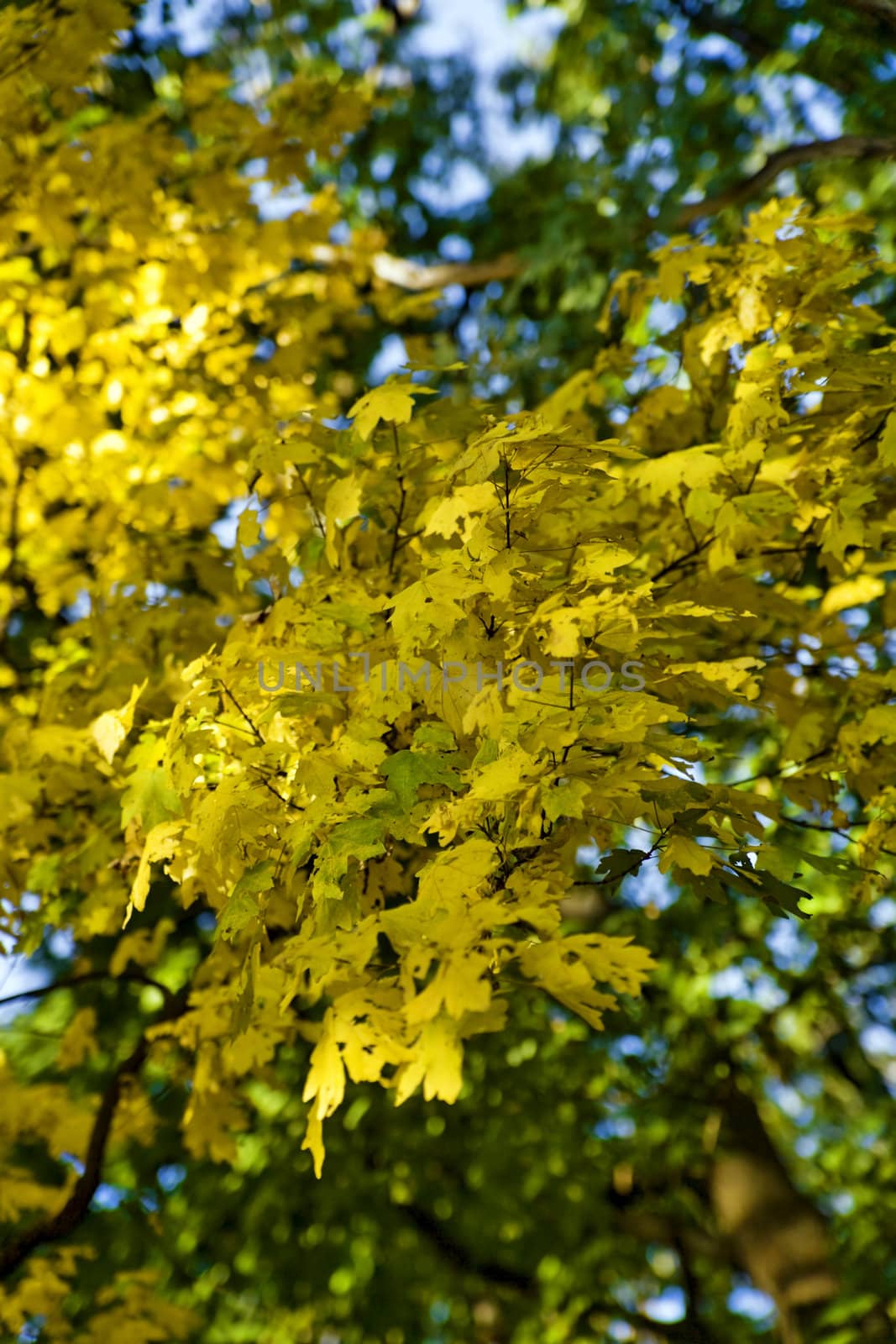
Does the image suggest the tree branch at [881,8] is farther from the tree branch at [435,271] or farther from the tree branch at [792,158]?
the tree branch at [435,271]

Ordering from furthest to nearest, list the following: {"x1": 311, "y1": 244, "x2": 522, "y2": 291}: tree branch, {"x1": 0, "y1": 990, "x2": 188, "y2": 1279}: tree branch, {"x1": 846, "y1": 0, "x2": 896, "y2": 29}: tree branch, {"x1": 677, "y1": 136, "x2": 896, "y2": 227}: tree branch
→ {"x1": 311, "y1": 244, "x2": 522, "y2": 291}: tree branch → {"x1": 677, "y1": 136, "x2": 896, "y2": 227}: tree branch → {"x1": 0, "y1": 990, "x2": 188, "y2": 1279}: tree branch → {"x1": 846, "y1": 0, "x2": 896, "y2": 29}: tree branch

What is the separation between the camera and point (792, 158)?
147 inches

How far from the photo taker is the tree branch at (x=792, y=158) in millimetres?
3479

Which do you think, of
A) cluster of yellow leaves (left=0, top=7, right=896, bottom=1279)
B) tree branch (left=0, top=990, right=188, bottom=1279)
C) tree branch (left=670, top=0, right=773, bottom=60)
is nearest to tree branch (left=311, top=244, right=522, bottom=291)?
tree branch (left=670, top=0, right=773, bottom=60)

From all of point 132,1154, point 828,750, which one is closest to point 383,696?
point 828,750

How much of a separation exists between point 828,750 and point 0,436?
3123mm

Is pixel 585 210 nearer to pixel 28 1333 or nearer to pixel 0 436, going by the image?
pixel 0 436

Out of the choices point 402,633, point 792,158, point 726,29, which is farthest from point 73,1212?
point 726,29

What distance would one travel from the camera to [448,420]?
91.1 inches

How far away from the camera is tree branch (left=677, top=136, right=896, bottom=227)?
3479 mm

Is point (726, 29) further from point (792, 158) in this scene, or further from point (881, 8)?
point (881, 8)

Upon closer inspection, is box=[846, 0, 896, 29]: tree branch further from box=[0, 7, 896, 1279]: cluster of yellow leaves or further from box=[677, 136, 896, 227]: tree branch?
box=[677, 136, 896, 227]: tree branch

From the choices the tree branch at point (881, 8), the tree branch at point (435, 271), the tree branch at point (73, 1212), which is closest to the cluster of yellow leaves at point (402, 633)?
the tree branch at point (73, 1212)

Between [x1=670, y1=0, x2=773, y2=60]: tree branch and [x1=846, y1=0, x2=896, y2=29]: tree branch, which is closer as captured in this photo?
[x1=846, y1=0, x2=896, y2=29]: tree branch
